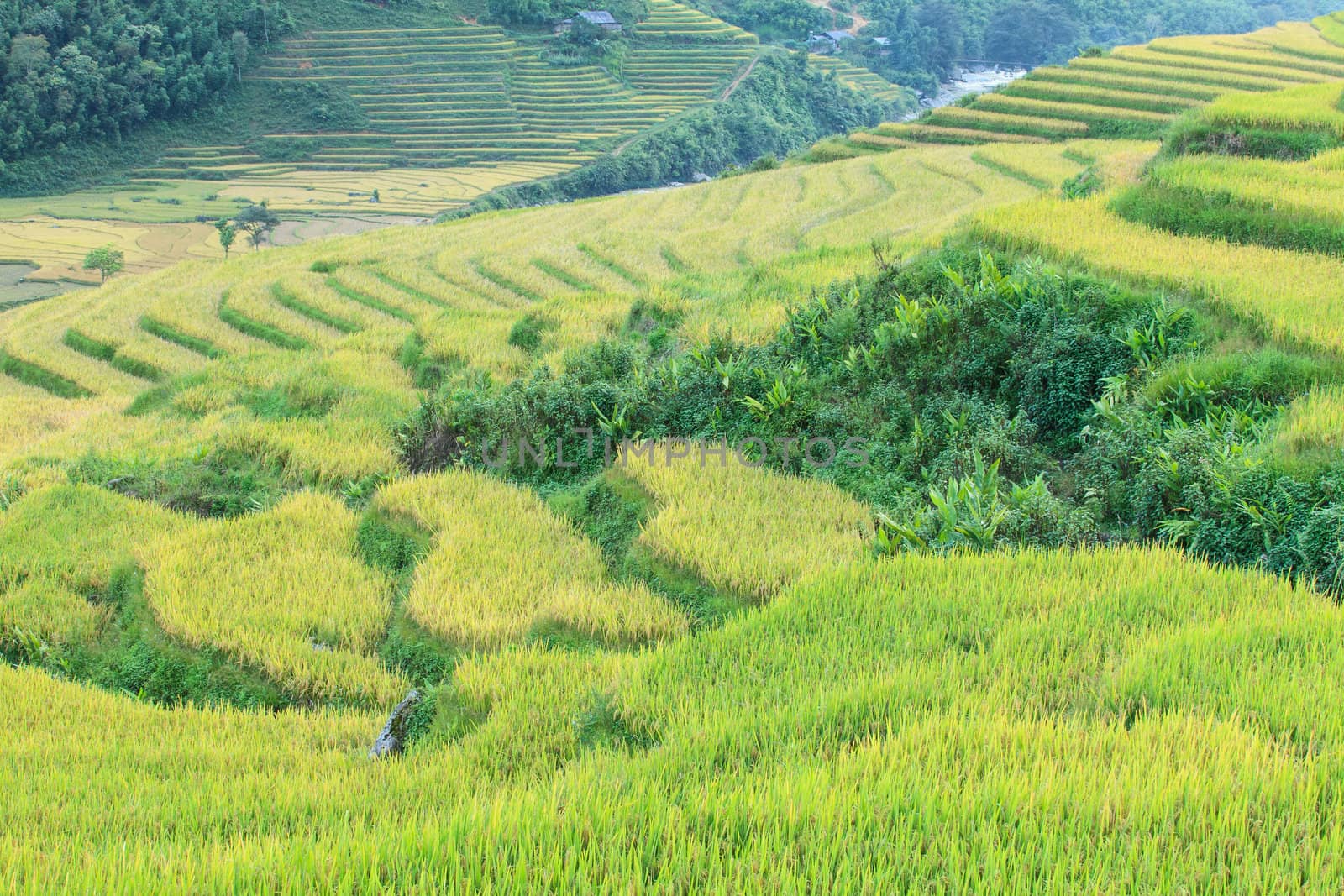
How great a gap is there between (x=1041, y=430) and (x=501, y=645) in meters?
3.55

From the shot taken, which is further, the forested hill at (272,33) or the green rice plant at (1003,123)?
the forested hill at (272,33)

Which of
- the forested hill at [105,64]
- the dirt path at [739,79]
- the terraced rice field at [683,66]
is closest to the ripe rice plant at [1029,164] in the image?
→ the dirt path at [739,79]

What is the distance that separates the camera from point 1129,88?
24.1 meters

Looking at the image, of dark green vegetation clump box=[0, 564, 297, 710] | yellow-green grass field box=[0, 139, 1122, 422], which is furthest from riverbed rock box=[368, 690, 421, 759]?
yellow-green grass field box=[0, 139, 1122, 422]

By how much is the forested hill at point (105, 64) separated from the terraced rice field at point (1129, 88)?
39.3 meters

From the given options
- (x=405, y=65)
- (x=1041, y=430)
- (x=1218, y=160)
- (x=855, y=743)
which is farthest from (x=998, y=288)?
(x=405, y=65)

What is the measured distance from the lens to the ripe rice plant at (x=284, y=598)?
4527mm

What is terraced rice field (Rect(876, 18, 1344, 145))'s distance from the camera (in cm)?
2292

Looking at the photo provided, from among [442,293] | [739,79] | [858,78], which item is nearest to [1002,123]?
[442,293]

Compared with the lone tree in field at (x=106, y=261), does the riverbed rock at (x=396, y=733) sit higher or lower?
higher

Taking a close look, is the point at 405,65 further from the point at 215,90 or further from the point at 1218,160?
the point at 1218,160

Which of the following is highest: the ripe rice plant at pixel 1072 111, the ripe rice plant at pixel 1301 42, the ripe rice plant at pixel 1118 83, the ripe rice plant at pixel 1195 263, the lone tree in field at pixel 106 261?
the ripe rice plant at pixel 1301 42

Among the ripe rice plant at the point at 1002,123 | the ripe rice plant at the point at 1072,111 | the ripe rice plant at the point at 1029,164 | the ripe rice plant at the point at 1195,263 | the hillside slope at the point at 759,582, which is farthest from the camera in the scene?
the ripe rice plant at the point at 1002,123

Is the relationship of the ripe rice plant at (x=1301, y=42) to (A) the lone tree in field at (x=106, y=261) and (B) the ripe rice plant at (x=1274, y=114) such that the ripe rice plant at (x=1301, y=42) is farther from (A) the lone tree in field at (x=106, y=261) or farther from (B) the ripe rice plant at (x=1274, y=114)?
(A) the lone tree in field at (x=106, y=261)
